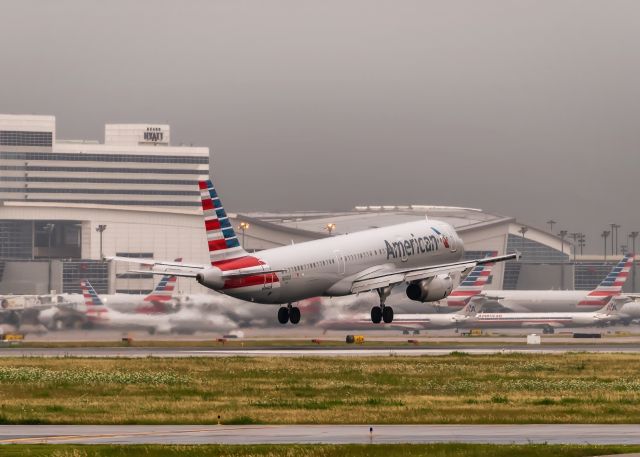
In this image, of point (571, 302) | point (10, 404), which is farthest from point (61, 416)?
point (571, 302)

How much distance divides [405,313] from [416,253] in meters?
72.2

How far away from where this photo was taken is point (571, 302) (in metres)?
193

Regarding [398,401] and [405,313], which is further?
[405,313]

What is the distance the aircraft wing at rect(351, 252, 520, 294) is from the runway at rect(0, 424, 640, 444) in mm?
48192

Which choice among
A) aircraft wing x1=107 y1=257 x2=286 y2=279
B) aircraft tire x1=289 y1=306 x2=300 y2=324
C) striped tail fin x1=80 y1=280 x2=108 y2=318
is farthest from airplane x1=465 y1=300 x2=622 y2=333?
aircraft wing x1=107 y1=257 x2=286 y2=279

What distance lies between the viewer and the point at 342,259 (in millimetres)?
92312

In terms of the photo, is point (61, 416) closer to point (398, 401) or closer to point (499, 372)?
point (398, 401)

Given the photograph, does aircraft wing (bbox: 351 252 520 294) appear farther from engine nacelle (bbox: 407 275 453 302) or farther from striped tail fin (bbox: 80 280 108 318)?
striped tail fin (bbox: 80 280 108 318)

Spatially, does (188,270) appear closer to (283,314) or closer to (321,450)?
(283,314)

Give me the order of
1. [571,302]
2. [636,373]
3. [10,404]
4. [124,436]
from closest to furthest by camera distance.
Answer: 1. [124,436]
2. [10,404]
3. [636,373]
4. [571,302]

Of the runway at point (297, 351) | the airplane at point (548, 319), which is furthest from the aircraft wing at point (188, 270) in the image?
the airplane at point (548, 319)

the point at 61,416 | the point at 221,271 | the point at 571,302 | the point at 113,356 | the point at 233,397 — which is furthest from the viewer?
the point at 571,302

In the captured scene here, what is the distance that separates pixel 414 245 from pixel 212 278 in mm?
18630

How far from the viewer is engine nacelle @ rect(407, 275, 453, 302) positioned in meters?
94.9
